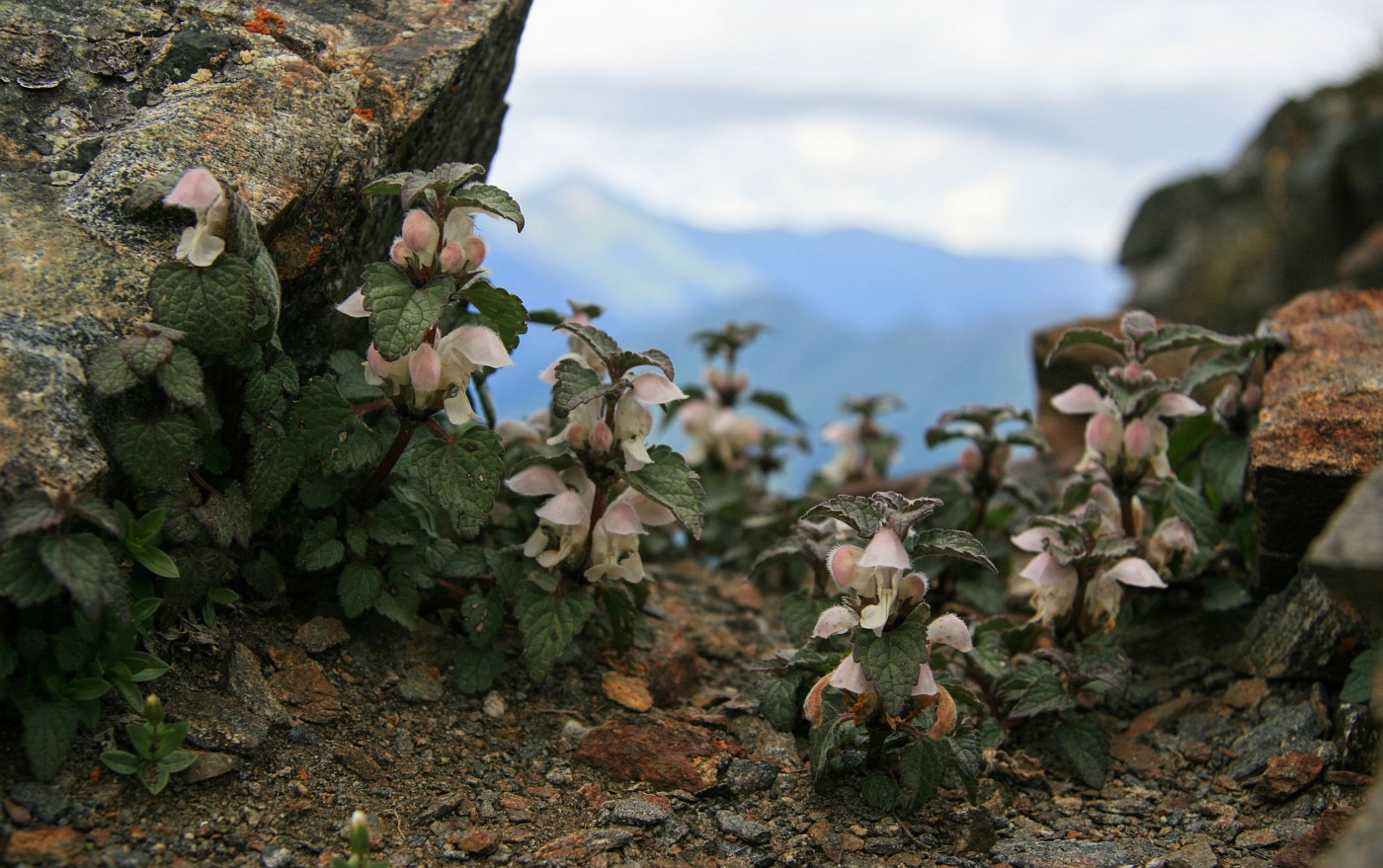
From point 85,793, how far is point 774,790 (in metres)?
1.23

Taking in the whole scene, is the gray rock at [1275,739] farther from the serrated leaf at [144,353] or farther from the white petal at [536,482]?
the serrated leaf at [144,353]

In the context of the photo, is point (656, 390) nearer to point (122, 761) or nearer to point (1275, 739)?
point (122, 761)

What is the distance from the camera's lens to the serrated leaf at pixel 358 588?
7.75ft

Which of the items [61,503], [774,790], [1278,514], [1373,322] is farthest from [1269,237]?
[61,503]

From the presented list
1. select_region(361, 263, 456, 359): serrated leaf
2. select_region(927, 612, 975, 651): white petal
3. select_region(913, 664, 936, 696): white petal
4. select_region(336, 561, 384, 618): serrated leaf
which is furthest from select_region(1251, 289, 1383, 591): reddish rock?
select_region(336, 561, 384, 618): serrated leaf

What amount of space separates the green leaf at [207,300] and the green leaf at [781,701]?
1245mm

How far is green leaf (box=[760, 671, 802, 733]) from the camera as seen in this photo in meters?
2.34

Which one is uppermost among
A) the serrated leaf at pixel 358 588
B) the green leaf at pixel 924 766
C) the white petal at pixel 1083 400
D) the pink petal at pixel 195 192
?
the pink petal at pixel 195 192

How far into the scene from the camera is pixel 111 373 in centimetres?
194

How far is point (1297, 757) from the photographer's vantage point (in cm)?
235

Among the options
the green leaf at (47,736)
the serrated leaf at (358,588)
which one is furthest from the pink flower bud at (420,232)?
the green leaf at (47,736)

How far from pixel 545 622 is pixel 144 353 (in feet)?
3.10

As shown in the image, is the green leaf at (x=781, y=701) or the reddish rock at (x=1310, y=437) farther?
the reddish rock at (x=1310, y=437)

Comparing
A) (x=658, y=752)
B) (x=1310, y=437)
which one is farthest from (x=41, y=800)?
(x=1310, y=437)
